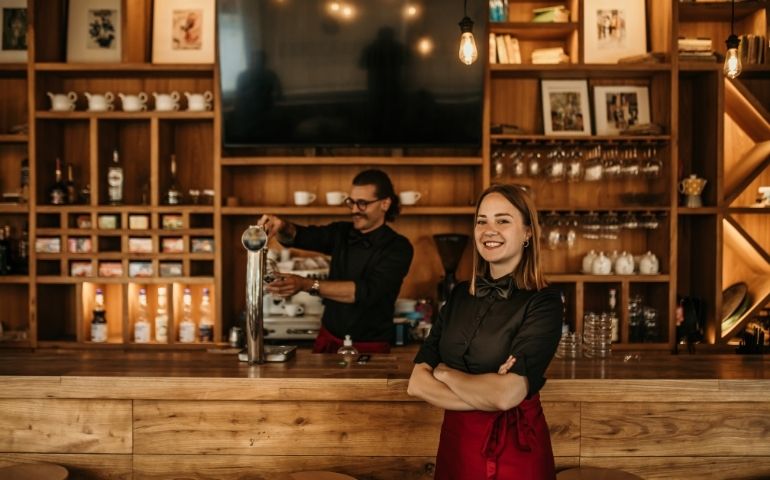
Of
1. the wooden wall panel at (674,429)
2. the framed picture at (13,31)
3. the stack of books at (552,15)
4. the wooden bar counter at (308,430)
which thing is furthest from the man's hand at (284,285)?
the framed picture at (13,31)

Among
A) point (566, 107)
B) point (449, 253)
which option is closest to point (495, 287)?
point (449, 253)

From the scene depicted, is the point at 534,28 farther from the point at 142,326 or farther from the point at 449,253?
the point at 142,326

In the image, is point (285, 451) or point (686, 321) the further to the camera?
point (686, 321)

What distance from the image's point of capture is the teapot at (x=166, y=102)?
4109 millimetres

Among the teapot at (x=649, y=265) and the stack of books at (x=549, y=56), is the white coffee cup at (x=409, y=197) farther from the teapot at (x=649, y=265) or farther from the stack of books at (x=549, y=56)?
the teapot at (x=649, y=265)

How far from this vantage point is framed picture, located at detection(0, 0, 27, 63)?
431cm

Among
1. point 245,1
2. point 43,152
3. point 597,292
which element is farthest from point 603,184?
point 43,152

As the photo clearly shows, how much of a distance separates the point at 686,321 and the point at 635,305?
0.30 metres

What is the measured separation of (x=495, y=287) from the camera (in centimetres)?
192

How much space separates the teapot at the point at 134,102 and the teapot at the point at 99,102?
87mm

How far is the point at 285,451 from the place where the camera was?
92.4 inches

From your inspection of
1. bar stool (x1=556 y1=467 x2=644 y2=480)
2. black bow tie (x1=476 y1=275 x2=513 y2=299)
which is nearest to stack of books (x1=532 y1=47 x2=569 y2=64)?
black bow tie (x1=476 y1=275 x2=513 y2=299)

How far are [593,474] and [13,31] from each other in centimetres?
420

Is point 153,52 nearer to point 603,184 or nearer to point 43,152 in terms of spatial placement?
point 43,152
